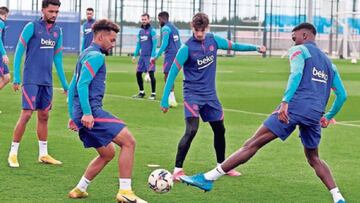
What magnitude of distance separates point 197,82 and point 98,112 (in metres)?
2.28

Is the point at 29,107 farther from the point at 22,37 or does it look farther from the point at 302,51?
the point at 302,51

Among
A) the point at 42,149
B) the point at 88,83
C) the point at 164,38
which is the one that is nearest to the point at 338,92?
the point at 88,83

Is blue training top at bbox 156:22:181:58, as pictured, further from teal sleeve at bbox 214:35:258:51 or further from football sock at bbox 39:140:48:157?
teal sleeve at bbox 214:35:258:51

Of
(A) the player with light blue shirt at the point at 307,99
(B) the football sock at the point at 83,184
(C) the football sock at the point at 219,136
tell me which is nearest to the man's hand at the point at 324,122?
(A) the player with light blue shirt at the point at 307,99

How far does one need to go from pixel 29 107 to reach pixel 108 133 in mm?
2749

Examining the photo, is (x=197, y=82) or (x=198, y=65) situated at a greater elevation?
(x=198, y=65)

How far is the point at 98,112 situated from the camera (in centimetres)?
851

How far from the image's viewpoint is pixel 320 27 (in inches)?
2514

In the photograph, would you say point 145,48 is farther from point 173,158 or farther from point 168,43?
point 173,158

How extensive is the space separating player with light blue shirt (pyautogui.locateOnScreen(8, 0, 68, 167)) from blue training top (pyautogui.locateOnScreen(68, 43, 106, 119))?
2375mm

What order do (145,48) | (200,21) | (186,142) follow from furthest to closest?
(145,48), (186,142), (200,21)

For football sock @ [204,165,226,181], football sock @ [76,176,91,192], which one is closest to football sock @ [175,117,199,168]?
football sock @ [204,165,226,181]

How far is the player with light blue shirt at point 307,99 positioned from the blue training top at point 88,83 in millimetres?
1727

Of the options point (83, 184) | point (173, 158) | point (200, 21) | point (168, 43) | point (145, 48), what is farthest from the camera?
point (145, 48)
